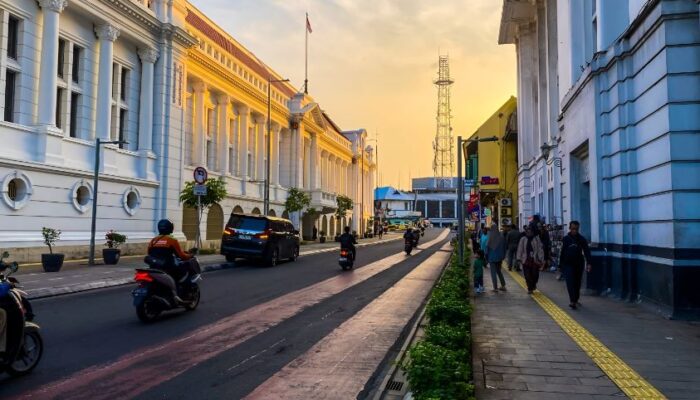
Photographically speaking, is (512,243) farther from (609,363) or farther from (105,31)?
(105,31)

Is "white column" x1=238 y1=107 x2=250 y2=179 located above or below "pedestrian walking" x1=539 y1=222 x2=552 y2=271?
above

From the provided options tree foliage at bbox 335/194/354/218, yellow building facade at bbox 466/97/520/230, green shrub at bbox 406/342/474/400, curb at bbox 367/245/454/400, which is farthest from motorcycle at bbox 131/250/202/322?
tree foliage at bbox 335/194/354/218

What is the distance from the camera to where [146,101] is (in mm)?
27375

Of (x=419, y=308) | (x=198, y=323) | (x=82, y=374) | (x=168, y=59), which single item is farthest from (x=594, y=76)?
(x=168, y=59)

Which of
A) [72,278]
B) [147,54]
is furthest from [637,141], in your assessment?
[147,54]

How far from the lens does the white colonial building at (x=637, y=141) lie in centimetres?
911

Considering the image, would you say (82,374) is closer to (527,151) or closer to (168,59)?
(168,59)

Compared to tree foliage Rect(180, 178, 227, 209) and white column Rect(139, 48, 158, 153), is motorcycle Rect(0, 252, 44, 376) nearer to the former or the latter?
→ tree foliage Rect(180, 178, 227, 209)

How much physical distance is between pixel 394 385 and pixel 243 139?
36643mm

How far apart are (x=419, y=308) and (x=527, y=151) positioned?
879 inches

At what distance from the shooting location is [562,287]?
14367mm

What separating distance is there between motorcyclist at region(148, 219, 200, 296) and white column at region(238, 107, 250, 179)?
31.0m

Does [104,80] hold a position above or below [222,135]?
above

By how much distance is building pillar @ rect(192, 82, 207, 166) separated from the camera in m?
34.2
